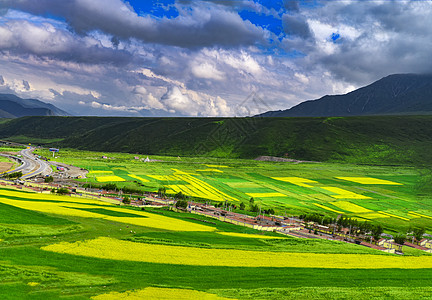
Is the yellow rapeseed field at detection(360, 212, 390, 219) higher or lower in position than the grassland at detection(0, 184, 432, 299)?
higher

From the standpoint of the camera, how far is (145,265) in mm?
33812

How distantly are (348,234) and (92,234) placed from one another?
55226 mm

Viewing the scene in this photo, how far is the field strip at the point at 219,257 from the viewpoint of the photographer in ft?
118

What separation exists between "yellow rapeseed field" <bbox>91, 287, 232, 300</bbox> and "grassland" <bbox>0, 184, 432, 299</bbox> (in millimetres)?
90

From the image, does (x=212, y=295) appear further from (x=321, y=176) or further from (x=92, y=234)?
(x=321, y=176)

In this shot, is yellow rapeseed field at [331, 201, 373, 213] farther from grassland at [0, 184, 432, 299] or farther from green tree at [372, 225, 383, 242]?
grassland at [0, 184, 432, 299]

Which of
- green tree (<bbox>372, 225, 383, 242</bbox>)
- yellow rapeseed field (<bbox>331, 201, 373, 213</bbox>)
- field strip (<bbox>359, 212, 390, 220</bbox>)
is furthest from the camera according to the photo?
yellow rapeseed field (<bbox>331, 201, 373, 213</bbox>)

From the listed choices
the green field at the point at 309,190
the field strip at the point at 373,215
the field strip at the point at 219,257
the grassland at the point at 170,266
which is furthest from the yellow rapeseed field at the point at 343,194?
the field strip at the point at 219,257

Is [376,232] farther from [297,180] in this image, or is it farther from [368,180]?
[368,180]

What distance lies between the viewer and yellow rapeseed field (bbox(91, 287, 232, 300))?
82.8 feet

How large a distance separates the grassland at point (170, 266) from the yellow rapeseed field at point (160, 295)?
0.09 metres

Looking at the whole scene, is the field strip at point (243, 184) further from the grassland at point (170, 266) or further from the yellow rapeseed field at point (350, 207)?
the grassland at point (170, 266)

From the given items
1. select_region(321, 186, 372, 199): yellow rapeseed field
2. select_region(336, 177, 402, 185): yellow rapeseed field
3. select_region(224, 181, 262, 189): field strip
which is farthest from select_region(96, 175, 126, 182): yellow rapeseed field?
select_region(336, 177, 402, 185): yellow rapeseed field

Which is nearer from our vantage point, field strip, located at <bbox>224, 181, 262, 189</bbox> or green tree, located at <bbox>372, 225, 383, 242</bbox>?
green tree, located at <bbox>372, 225, 383, 242</bbox>
